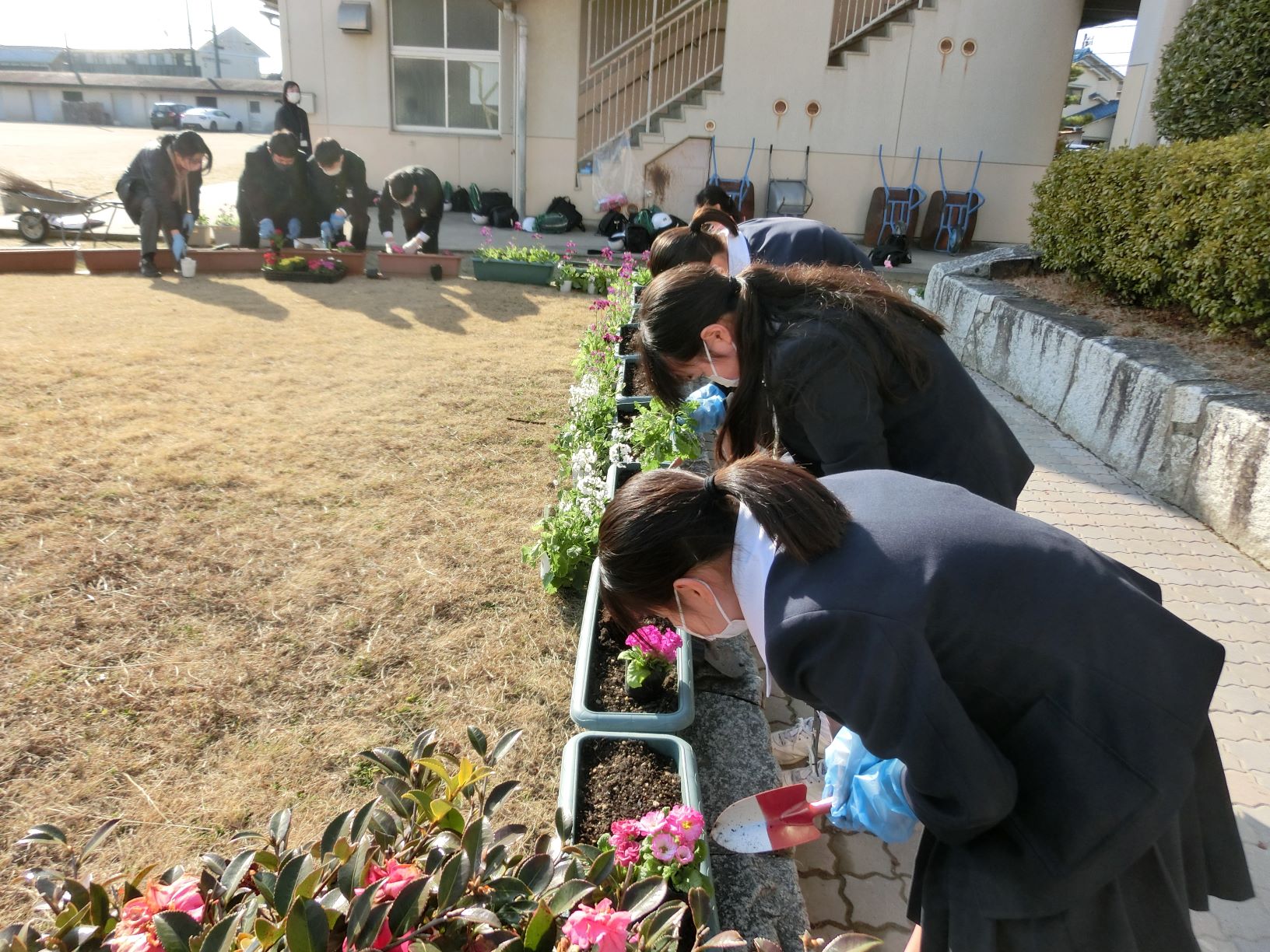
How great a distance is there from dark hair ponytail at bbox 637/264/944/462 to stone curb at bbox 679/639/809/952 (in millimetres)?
747

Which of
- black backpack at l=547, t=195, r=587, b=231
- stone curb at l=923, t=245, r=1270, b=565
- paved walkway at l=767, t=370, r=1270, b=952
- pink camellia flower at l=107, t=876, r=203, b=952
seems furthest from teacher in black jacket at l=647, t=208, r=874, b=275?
black backpack at l=547, t=195, r=587, b=231

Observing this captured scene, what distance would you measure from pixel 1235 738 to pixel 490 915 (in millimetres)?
2527

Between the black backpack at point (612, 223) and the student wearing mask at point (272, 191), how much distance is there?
3.93 m

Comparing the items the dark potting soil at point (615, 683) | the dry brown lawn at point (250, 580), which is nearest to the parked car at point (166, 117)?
the dry brown lawn at point (250, 580)

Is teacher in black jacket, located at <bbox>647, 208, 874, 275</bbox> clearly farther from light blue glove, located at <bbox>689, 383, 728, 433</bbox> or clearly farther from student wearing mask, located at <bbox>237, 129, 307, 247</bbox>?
student wearing mask, located at <bbox>237, 129, 307, 247</bbox>

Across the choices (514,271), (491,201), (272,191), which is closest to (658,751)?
(514,271)

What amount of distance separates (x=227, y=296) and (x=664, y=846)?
7.13m

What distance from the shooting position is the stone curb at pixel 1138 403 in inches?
146

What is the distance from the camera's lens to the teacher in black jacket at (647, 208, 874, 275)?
3123 mm

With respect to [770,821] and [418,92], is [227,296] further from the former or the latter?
[770,821]

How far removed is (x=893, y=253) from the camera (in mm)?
10430

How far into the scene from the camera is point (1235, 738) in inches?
103

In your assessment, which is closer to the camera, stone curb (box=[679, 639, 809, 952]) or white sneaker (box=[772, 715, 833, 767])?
stone curb (box=[679, 639, 809, 952])

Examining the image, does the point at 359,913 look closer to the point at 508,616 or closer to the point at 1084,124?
the point at 508,616
